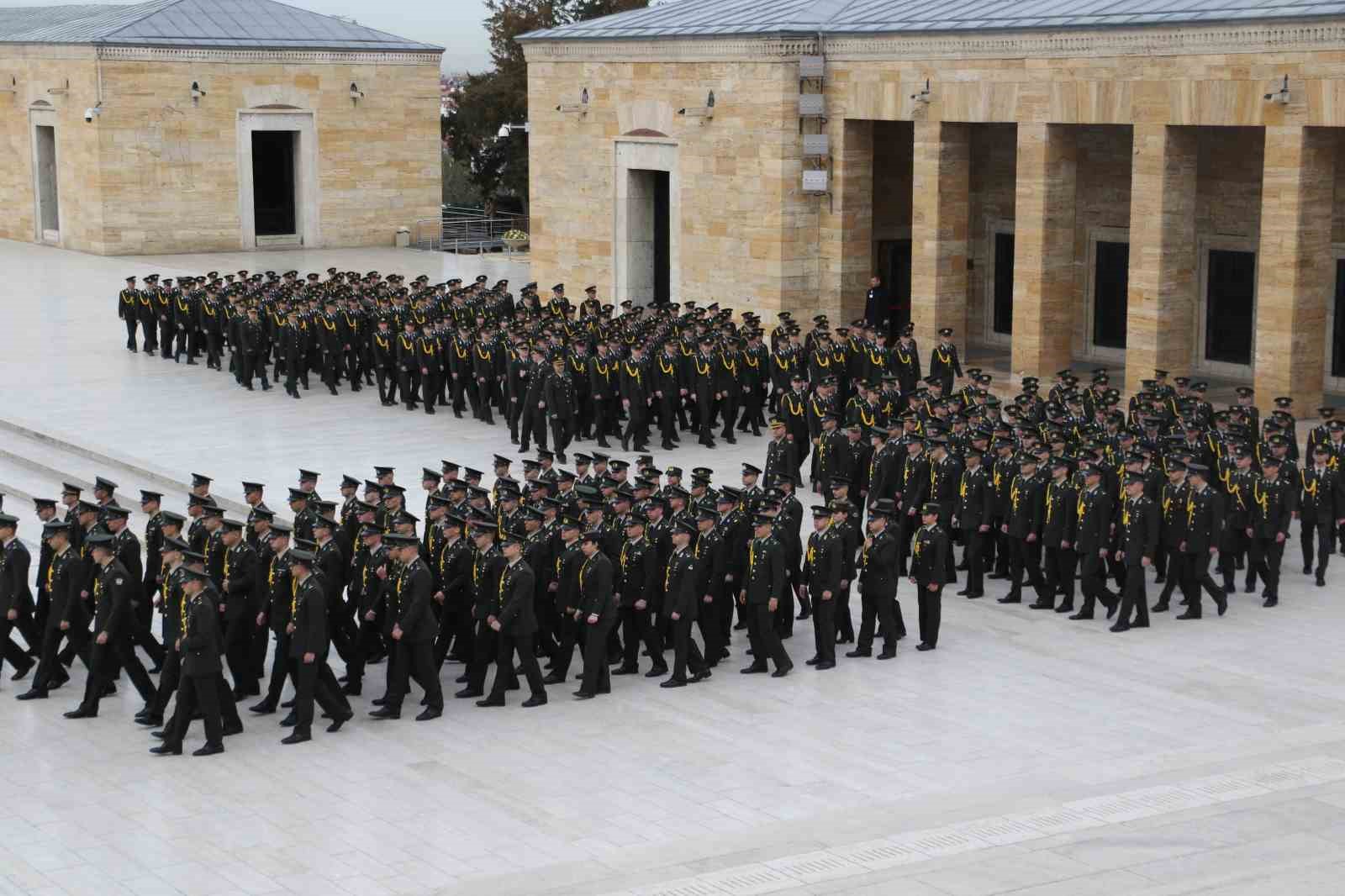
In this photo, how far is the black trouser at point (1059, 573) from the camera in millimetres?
14461

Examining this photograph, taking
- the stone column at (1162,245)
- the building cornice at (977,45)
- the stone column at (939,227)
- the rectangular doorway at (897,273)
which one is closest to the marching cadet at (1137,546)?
the building cornice at (977,45)

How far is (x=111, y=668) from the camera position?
1227 cm

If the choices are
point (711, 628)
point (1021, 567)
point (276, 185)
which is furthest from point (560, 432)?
point (276, 185)

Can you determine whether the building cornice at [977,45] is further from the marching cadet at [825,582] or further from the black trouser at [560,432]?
the marching cadet at [825,582]

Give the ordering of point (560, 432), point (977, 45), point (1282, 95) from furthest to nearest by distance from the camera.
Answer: point (977, 45) → point (560, 432) → point (1282, 95)

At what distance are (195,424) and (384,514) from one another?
9253 millimetres

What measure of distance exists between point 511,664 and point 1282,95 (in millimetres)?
11613

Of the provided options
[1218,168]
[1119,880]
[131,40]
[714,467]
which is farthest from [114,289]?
[1119,880]

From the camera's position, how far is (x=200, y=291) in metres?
25.9

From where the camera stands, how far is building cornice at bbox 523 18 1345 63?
19.6 m

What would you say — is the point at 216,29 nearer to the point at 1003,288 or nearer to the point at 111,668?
the point at 1003,288

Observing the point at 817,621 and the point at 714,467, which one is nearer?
Result: the point at 817,621

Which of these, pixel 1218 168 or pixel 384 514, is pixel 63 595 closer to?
pixel 384 514

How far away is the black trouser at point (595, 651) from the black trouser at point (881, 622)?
6.33ft
